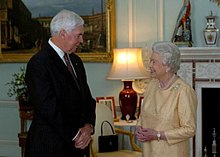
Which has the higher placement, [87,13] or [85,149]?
[87,13]

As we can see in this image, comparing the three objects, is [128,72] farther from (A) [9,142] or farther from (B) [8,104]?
(A) [9,142]

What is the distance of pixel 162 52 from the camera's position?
2.85 m

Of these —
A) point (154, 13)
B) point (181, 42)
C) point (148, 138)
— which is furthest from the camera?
point (154, 13)

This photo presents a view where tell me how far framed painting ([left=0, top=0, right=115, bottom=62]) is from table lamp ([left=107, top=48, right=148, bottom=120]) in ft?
1.49

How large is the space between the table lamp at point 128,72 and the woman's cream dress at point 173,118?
2.00 m

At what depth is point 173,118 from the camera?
2789mm

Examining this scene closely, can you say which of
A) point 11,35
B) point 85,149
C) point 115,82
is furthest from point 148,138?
point 11,35

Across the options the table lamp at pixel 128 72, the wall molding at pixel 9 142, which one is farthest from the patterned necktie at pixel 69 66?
the wall molding at pixel 9 142

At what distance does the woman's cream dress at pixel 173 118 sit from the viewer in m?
2.76

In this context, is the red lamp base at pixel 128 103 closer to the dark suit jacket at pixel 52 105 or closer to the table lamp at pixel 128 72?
the table lamp at pixel 128 72

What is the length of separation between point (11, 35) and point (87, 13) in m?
1.12

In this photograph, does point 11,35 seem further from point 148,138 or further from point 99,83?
point 148,138

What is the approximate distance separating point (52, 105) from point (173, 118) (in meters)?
0.78

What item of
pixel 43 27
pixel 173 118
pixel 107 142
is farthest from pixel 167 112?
pixel 43 27
